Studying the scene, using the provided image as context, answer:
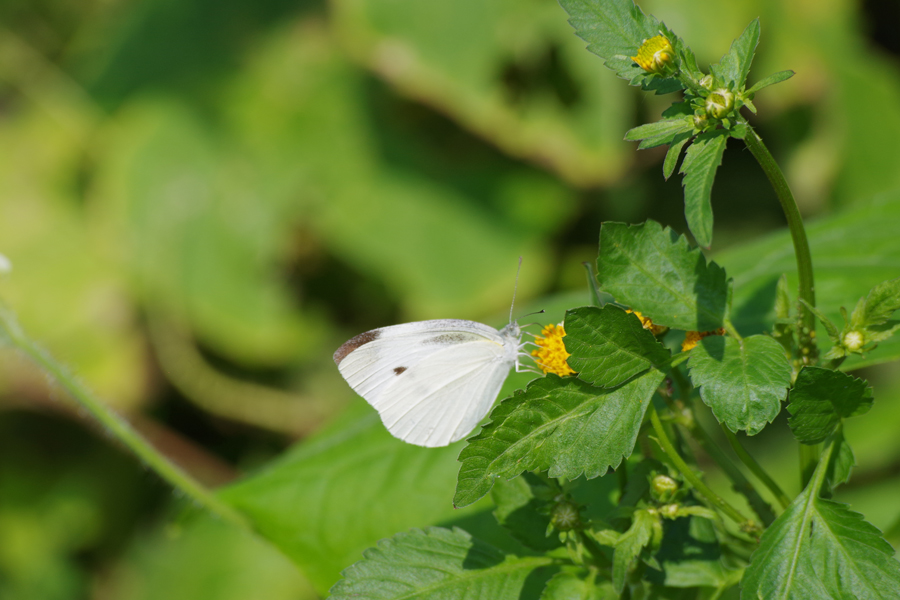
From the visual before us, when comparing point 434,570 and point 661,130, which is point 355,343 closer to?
point 434,570

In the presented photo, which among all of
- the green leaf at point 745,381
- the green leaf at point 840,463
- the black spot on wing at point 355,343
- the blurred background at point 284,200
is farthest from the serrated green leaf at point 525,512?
the blurred background at point 284,200

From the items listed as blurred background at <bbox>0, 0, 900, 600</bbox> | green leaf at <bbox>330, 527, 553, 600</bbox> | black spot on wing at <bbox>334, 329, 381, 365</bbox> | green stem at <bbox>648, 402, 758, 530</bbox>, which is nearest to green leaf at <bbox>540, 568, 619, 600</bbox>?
green leaf at <bbox>330, 527, 553, 600</bbox>

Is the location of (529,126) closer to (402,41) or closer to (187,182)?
(402,41)

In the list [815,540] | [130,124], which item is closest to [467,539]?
[815,540]

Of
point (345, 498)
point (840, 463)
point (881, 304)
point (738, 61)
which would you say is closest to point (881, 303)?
point (881, 304)

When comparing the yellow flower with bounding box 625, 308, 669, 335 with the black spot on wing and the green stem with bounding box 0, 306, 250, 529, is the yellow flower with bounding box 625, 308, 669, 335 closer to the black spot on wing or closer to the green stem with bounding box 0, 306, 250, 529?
the black spot on wing

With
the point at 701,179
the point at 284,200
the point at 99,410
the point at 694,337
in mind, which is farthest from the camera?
the point at 284,200

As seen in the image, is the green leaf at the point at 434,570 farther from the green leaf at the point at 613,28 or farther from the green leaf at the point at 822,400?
the green leaf at the point at 613,28
